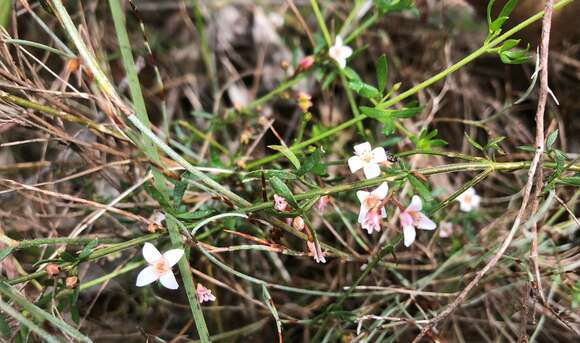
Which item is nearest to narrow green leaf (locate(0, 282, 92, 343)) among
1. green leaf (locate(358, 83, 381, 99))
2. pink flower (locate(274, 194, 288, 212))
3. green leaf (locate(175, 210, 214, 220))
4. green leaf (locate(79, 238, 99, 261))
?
green leaf (locate(79, 238, 99, 261))

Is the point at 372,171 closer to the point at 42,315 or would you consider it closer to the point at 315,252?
the point at 315,252

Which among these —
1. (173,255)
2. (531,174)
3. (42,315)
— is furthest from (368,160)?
(42,315)

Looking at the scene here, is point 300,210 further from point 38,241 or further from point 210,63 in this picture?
point 210,63

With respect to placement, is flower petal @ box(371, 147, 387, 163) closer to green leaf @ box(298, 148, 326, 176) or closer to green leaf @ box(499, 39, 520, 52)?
green leaf @ box(298, 148, 326, 176)

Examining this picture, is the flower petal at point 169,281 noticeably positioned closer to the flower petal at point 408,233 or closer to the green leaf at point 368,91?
the flower petal at point 408,233

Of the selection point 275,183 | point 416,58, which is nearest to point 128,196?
point 275,183

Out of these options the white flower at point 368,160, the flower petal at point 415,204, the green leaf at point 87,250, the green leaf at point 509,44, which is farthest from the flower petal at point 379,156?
the green leaf at point 87,250
